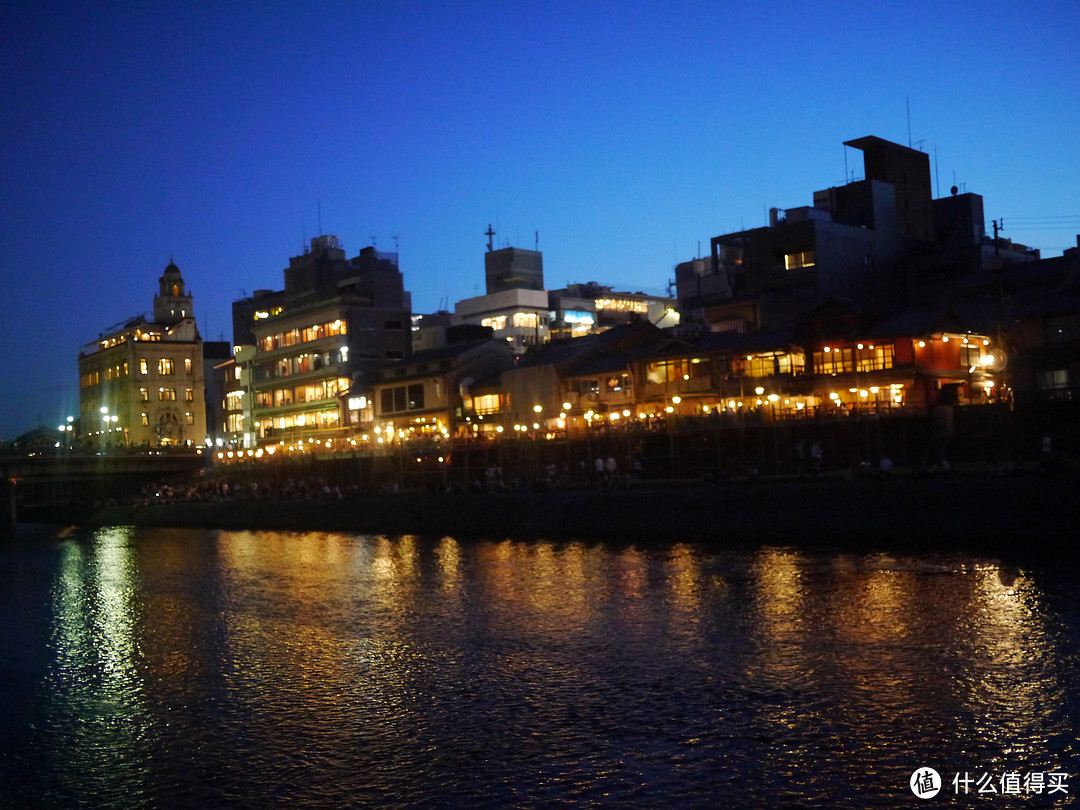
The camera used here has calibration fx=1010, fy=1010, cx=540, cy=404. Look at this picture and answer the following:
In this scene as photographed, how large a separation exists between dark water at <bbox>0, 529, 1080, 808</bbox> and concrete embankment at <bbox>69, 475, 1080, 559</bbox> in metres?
3.81

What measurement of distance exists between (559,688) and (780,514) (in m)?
24.1

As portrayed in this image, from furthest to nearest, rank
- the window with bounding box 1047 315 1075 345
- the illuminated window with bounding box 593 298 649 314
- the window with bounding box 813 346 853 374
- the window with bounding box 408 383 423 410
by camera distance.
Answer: the illuminated window with bounding box 593 298 649 314 < the window with bounding box 408 383 423 410 < the window with bounding box 813 346 853 374 < the window with bounding box 1047 315 1075 345

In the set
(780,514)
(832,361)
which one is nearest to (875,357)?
(832,361)

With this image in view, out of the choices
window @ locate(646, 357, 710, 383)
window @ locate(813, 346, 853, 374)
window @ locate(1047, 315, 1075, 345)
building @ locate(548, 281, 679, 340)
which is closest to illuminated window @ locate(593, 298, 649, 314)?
building @ locate(548, 281, 679, 340)

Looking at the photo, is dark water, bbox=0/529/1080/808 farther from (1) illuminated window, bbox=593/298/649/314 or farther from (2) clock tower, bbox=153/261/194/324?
(2) clock tower, bbox=153/261/194/324

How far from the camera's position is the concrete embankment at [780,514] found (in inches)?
1425

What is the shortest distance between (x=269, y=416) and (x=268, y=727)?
87772 mm

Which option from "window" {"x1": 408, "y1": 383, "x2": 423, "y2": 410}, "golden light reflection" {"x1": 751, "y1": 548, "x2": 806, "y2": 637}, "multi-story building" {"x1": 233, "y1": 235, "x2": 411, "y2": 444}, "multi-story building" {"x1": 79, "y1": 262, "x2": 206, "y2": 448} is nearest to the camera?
"golden light reflection" {"x1": 751, "y1": 548, "x2": 806, "y2": 637}

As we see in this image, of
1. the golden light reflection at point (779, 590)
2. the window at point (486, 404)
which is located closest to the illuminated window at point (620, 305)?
the window at point (486, 404)

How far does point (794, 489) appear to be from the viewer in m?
43.2

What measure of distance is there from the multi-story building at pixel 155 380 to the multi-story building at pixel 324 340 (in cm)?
2104

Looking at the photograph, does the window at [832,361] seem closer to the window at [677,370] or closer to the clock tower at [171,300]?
the window at [677,370]

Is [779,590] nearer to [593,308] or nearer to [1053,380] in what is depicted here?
[1053,380]

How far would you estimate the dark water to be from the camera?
50.8 feet
